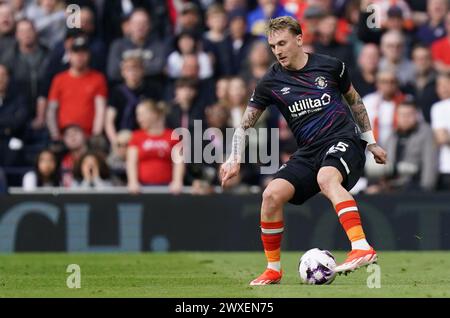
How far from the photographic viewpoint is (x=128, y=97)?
17641mm

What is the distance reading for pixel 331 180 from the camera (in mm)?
9953

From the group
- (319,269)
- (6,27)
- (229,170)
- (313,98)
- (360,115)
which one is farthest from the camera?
(6,27)

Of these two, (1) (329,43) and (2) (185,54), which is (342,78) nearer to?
(1) (329,43)

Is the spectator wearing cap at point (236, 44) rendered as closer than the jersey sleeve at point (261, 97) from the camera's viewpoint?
No

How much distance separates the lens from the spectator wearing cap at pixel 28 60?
59.0ft

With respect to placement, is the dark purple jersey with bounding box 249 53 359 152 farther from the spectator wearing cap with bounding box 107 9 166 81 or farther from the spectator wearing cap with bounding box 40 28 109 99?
the spectator wearing cap with bounding box 40 28 109 99

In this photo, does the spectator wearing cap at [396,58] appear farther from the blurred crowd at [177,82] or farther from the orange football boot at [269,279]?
the orange football boot at [269,279]

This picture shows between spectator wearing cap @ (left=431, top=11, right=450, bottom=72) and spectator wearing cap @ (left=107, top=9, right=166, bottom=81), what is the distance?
442 centimetres

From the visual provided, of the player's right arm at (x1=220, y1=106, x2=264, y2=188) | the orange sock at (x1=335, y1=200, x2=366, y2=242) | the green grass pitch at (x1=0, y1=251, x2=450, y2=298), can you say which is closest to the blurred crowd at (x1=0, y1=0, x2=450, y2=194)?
the green grass pitch at (x1=0, y1=251, x2=450, y2=298)

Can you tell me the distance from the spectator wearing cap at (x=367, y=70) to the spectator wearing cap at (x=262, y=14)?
1627mm

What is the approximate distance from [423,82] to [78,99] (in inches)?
212

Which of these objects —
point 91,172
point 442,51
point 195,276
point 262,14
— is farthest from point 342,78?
point 442,51

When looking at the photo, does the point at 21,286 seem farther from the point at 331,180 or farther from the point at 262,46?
the point at 262,46

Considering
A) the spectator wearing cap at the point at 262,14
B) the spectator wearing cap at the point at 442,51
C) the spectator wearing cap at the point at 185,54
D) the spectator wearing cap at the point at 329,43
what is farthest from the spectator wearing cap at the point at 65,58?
the spectator wearing cap at the point at 442,51
